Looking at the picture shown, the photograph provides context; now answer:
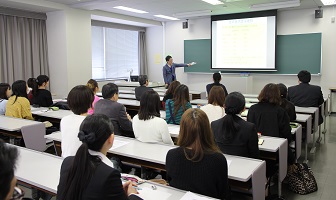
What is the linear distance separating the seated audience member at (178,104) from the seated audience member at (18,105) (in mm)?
2025

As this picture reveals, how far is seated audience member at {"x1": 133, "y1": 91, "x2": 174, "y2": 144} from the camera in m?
2.81

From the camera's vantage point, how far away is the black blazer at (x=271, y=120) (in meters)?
3.23

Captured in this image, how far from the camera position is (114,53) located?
10.1 metres

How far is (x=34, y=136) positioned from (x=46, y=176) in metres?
1.61

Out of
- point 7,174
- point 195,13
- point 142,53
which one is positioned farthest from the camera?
point 142,53

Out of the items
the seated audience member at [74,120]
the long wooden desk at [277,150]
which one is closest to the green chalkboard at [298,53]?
the long wooden desk at [277,150]

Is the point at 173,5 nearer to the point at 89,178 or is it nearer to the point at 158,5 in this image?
the point at 158,5

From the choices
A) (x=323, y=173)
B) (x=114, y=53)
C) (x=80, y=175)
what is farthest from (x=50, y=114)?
(x=114, y=53)

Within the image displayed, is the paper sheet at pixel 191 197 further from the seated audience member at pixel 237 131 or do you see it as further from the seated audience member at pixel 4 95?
the seated audience member at pixel 4 95

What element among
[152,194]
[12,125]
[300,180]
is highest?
[12,125]

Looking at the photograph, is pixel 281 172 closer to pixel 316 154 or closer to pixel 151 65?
pixel 316 154

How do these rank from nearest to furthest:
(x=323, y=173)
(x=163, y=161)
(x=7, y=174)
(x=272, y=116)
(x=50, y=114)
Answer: (x=7, y=174) < (x=163, y=161) < (x=272, y=116) < (x=323, y=173) < (x=50, y=114)

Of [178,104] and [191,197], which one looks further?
[178,104]

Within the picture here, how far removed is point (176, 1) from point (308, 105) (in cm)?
401
